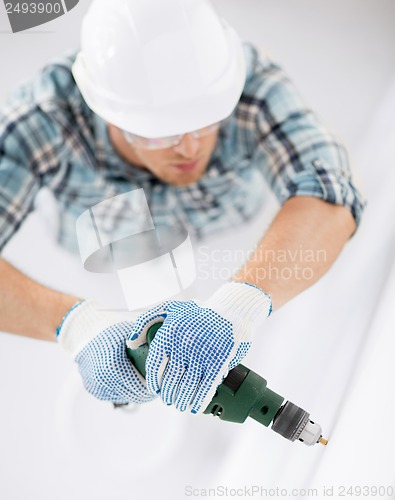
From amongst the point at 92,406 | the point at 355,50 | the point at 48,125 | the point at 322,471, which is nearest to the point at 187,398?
the point at 322,471

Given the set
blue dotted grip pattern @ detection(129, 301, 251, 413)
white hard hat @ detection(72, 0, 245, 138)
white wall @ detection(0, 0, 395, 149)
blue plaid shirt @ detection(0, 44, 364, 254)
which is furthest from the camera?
white wall @ detection(0, 0, 395, 149)

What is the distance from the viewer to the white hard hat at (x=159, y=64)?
3.41ft

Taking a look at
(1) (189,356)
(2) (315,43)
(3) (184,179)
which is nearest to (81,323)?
(1) (189,356)

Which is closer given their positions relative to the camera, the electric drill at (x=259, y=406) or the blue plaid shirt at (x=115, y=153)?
the electric drill at (x=259, y=406)

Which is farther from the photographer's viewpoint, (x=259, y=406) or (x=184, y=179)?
(x=184, y=179)

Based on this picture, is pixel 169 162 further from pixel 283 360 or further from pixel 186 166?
pixel 283 360

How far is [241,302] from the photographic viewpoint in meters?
1.04

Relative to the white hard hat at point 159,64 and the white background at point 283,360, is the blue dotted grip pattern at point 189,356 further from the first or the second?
the white hard hat at point 159,64

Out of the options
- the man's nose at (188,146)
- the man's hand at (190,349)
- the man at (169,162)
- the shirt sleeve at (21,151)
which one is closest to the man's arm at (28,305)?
the man at (169,162)

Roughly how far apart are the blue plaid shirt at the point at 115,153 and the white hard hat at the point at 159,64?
200 mm

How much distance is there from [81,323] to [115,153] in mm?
490

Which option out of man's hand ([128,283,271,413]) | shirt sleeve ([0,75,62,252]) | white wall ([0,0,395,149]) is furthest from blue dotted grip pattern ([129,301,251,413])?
white wall ([0,0,395,149])

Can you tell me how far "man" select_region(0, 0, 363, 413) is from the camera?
3.22ft

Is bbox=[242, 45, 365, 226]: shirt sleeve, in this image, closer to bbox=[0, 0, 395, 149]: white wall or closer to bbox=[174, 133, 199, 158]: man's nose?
bbox=[174, 133, 199, 158]: man's nose
